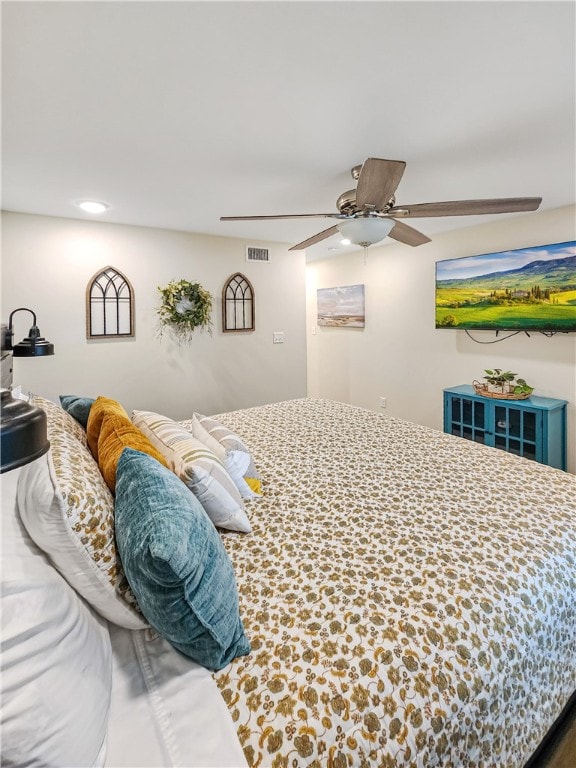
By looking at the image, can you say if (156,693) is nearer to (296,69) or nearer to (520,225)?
(296,69)

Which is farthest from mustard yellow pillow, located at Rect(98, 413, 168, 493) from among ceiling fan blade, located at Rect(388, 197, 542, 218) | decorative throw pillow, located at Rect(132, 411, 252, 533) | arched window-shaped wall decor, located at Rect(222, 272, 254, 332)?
arched window-shaped wall decor, located at Rect(222, 272, 254, 332)

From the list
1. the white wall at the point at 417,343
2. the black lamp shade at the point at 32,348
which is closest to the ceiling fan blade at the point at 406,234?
the white wall at the point at 417,343

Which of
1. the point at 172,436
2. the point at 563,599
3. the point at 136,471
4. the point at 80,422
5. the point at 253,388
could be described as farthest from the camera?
the point at 253,388

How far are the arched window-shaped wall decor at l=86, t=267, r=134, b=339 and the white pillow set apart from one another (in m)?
2.82

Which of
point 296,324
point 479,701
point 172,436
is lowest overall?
point 479,701

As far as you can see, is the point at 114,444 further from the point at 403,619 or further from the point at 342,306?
the point at 342,306

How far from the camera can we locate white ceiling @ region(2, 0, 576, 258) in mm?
1155

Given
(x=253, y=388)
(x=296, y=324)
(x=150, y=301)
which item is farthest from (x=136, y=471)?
(x=296, y=324)

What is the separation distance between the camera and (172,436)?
67.7 inches

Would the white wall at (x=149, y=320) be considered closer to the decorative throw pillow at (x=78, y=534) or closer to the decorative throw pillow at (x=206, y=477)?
the decorative throw pillow at (x=206, y=477)

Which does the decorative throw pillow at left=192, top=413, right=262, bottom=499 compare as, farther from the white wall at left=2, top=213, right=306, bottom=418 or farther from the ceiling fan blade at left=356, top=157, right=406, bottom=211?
the white wall at left=2, top=213, right=306, bottom=418

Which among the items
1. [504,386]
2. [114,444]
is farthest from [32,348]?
[504,386]

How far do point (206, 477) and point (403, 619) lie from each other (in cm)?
78

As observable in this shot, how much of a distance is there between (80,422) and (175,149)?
1542 millimetres
